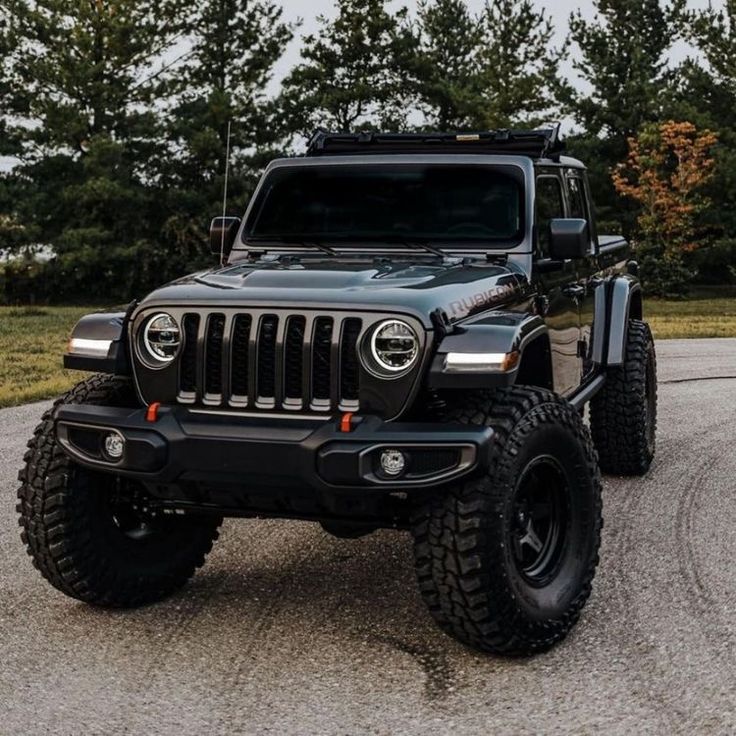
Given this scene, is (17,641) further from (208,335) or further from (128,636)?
(208,335)

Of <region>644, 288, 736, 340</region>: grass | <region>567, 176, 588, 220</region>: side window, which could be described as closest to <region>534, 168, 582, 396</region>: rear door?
<region>567, 176, 588, 220</region>: side window

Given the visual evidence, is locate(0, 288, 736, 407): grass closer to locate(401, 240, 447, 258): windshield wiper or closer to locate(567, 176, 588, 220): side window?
locate(567, 176, 588, 220): side window

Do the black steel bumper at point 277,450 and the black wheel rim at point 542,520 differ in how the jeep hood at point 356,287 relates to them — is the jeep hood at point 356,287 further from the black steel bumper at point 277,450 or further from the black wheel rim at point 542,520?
the black wheel rim at point 542,520

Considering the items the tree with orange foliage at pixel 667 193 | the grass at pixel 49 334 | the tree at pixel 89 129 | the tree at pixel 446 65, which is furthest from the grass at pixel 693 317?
the tree at pixel 89 129

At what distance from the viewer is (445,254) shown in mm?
Answer: 5250

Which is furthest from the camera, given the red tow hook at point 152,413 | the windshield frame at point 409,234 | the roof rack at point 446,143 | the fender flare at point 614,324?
the fender flare at point 614,324

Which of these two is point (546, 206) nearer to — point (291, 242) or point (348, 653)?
point (291, 242)

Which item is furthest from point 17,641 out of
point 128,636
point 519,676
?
point 519,676

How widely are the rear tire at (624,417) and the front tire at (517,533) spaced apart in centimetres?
265

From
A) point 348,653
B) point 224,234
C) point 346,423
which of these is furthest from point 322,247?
point 348,653

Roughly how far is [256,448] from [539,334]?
140 centimetres

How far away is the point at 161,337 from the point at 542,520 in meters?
1.64

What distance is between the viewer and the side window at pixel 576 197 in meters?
6.49

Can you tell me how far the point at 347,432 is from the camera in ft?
13.0
